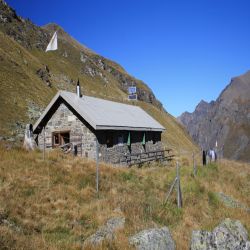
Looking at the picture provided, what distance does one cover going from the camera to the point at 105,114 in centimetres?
2495

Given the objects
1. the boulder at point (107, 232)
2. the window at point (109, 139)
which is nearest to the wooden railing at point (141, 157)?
the window at point (109, 139)

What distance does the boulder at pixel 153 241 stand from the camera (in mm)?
7434

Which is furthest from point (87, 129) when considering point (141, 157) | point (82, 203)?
point (82, 203)

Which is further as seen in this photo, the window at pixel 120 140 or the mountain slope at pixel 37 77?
the mountain slope at pixel 37 77

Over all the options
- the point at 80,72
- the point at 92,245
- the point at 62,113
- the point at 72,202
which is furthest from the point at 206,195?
the point at 80,72

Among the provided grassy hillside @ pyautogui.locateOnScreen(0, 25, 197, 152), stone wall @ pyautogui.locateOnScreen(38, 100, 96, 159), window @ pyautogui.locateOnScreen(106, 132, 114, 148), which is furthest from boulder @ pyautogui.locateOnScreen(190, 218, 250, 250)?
grassy hillside @ pyautogui.locateOnScreen(0, 25, 197, 152)

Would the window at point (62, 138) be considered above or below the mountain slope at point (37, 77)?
below

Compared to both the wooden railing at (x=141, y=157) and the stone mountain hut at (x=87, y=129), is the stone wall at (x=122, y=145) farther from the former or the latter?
the wooden railing at (x=141, y=157)

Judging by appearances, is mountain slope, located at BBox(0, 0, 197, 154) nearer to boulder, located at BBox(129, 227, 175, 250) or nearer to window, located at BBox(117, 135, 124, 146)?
window, located at BBox(117, 135, 124, 146)

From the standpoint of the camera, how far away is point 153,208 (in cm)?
1202

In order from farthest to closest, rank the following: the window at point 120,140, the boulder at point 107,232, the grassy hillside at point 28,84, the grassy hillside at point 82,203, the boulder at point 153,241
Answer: the grassy hillside at point 28,84
the window at point 120,140
the grassy hillside at point 82,203
the boulder at point 107,232
the boulder at point 153,241

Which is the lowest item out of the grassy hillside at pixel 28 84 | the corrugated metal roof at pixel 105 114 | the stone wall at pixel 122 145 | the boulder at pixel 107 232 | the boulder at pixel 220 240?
the boulder at pixel 107 232

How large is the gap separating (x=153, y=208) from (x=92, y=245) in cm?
481

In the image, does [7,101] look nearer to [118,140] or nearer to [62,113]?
[62,113]
